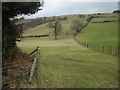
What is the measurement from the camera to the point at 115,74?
13141mm

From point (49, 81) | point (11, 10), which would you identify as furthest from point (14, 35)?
point (49, 81)

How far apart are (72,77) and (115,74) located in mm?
3898

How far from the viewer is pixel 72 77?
11172 mm

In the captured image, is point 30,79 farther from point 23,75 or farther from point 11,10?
point 11,10

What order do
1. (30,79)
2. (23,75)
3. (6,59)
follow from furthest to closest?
(6,59) < (23,75) < (30,79)

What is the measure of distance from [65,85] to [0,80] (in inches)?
135

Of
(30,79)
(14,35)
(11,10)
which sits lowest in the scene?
(30,79)

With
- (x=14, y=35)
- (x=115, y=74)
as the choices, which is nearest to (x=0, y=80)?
(x=14, y=35)

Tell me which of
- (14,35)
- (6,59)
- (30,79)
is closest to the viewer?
(30,79)

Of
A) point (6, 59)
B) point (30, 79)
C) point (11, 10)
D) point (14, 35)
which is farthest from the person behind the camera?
point (14, 35)

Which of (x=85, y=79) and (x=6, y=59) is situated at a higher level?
(x=6, y=59)

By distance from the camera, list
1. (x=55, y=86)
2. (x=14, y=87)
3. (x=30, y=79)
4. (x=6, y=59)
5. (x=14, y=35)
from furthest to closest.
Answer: (x=14, y=35) < (x=6, y=59) < (x=55, y=86) < (x=30, y=79) < (x=14, y=87)

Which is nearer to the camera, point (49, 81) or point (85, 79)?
point (49, 81)

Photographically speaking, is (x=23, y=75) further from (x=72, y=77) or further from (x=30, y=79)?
(x=72, y=77)
